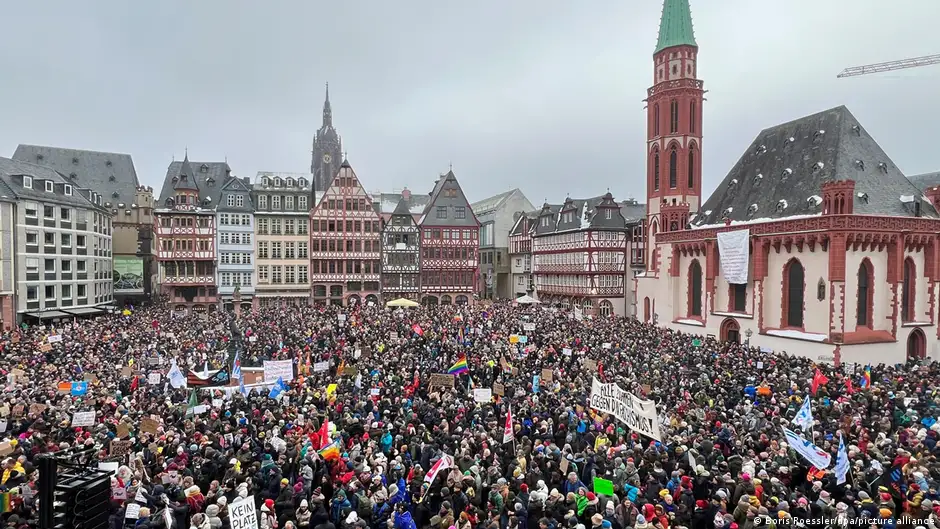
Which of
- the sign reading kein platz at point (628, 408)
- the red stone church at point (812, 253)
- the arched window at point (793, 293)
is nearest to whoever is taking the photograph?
the sign reading kein platz at point (628, 408)

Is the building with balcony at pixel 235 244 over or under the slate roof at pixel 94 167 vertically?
under

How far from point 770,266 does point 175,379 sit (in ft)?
107

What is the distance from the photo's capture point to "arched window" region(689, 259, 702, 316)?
Result: 4103 cm

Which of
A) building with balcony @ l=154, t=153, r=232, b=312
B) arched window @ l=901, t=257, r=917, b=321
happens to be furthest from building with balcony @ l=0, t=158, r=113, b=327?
arched window @ l=901, t=257, r=917, b=321

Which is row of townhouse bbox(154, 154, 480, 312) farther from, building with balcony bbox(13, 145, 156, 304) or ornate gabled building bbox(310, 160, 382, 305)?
building with balcony bbox(13, 145, 156, 304)

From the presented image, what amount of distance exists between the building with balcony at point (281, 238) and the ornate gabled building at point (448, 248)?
1225 cm

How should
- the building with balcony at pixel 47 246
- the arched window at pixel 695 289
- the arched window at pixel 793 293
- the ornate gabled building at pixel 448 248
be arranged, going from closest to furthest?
the arched window at pixel 793 293 < the arched window at pixel 695 289 < the building with balcony at pixel 47 246 < the ornate gabled building at pixel 448 248

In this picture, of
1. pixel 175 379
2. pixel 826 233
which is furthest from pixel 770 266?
pixel 175 379

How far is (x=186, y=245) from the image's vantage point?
56125mm

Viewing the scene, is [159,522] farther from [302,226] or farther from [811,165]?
[302,226]

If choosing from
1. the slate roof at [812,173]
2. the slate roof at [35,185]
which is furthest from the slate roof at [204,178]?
the slate roof at [812,173]

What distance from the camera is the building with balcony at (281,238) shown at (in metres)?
58.2

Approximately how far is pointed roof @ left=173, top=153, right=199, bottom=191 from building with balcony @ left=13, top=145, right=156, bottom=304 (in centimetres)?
957

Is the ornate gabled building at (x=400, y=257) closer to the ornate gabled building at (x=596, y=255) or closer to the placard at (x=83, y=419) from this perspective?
the ornate gabled building at (x=596, y=255)
